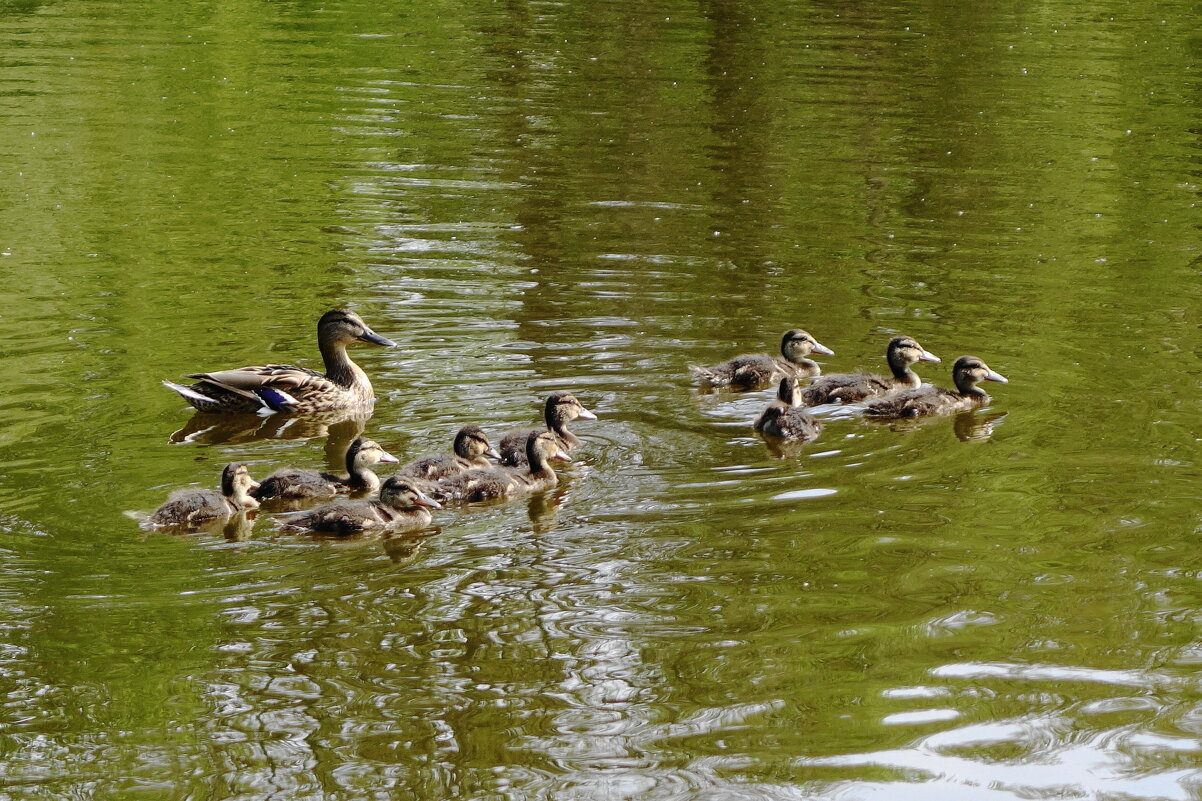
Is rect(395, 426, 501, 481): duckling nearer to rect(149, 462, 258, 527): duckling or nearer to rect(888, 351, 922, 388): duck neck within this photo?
rect(149, 462, 258, 527): duckling

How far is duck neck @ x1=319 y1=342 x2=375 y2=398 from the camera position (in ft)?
31.6

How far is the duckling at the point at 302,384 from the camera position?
925 cm

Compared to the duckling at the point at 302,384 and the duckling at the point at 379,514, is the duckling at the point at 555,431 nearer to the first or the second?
the duckling at the point at 379,514

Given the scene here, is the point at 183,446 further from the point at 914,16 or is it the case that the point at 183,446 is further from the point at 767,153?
the point at 914,16

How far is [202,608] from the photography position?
6.20m

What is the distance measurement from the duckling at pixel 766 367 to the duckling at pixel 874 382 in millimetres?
251

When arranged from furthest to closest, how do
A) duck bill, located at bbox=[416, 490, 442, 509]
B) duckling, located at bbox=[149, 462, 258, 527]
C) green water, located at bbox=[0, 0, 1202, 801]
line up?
duck bill, located at bbox=[416, 490, 442, 509]
duckling, located at bbox=[149, 462, 258, 527]
green water, located at bbox=[0, 0, 1202, 801]

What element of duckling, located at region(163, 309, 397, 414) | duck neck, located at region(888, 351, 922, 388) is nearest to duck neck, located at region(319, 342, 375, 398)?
duckling, located at region(163, 309, 397, 414)

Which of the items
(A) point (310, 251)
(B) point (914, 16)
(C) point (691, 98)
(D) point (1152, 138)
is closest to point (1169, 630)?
(A) point (310, 251)

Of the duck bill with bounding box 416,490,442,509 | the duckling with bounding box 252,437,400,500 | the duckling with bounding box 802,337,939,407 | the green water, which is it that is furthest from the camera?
the duckling with bounding box 802,337,939,407

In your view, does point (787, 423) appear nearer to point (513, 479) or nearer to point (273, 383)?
point (513, 479)

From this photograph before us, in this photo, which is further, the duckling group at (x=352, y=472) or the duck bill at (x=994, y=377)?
the duck bill at (x=994, y=377)

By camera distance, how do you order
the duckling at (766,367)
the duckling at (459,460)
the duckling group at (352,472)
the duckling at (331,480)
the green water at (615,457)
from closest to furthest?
1. the green water at (615,457)
2. the duckling group at (352,472)
3. the duckling at (331,480)
4. the duckling at (459,460)
5. the duckling at (766,367)

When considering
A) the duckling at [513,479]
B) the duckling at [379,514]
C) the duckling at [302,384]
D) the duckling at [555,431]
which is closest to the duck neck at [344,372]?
the duckling at [302,384]
